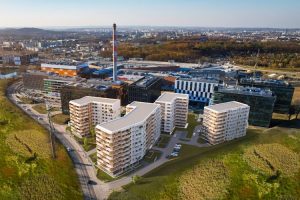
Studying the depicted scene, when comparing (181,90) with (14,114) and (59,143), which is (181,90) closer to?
(59,143)

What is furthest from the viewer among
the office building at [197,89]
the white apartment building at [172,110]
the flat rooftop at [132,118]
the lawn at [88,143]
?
the office building at [197,89]

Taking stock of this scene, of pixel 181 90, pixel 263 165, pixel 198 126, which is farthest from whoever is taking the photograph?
pixel 181 90

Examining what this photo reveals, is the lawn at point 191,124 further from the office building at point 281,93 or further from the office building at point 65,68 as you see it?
the office building at point 65,68

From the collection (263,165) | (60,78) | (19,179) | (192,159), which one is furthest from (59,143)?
(263,165)

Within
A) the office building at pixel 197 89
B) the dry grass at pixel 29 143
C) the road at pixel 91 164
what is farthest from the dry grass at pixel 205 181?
the office building at pixel 197 89

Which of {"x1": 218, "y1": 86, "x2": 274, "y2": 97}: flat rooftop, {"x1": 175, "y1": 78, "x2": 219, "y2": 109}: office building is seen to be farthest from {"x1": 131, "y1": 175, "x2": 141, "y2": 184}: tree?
{"x1": 175, "y1": 78, "x2": 219, "y2": 109}: office building

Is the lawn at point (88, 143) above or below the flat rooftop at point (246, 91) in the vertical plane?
below

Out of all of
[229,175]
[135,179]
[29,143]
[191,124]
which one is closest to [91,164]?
[135,179]
